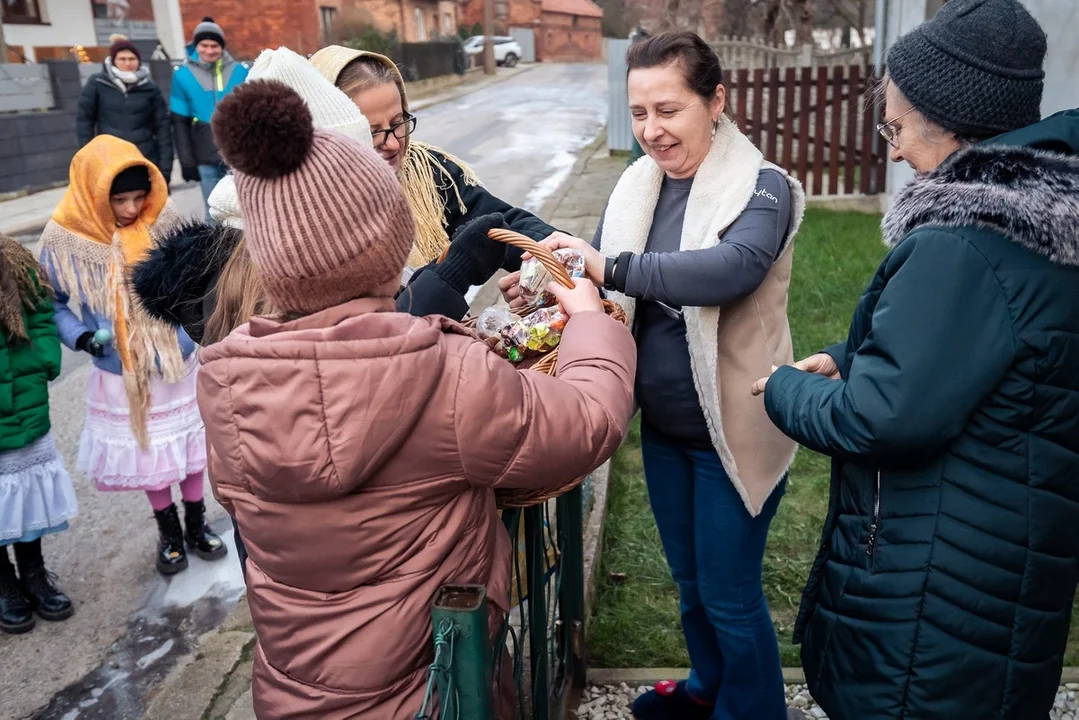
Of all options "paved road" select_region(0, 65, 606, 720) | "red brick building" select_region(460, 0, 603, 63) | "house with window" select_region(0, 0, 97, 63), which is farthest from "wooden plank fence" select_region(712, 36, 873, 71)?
"red brick building" select_region(460, 0, 603, 63)

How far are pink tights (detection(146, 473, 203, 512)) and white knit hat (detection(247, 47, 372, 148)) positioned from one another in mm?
2268

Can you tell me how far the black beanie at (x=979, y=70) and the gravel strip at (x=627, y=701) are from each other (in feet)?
6.05

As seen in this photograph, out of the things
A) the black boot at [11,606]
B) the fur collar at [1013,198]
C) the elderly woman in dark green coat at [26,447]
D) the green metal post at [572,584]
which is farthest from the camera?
the black boot at [11,606]

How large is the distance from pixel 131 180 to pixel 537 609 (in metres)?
2.51

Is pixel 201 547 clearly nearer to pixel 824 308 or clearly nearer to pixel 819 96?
pixel 824 308

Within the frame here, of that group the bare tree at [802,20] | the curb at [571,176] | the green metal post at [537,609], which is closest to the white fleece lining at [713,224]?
the green metal post at [537,609]

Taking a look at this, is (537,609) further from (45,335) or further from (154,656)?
(45,335)

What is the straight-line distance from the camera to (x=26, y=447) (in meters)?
3.46

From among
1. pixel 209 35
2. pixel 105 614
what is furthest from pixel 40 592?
pixel 209 35

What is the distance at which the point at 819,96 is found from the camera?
1019 cm

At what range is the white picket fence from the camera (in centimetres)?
1395

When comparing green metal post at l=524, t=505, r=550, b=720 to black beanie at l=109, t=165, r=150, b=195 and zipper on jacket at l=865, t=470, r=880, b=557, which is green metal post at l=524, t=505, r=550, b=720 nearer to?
zipper on jacket at l=865, t=470, r=880, b=557

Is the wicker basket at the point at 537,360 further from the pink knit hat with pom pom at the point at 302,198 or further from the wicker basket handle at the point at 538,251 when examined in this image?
the pink knit hat with pom pom at the point at 302,198

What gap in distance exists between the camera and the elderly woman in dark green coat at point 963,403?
1.58 meters
